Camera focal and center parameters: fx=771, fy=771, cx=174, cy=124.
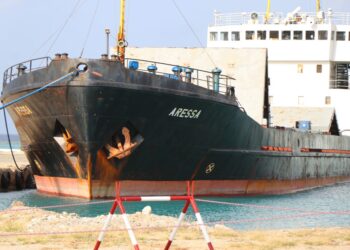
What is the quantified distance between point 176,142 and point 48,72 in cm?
370

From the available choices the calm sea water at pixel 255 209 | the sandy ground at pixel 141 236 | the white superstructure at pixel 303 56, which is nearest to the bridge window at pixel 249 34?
the white superstructure at pixel 303 56

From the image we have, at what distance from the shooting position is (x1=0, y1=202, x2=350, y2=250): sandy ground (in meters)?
11.5

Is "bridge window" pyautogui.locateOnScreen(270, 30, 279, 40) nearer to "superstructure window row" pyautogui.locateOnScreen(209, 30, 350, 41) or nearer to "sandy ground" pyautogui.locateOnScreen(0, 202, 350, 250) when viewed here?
"superstructure window row" pyautogui.locateOnScreen(209, 30, 350, 41)

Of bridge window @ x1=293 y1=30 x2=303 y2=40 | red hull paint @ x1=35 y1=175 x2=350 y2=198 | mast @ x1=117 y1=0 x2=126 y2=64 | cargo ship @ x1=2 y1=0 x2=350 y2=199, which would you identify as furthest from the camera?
bridge window @ x1=293 y1=30 x2=303 y2=40

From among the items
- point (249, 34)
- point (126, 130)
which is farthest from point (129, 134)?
point (249, 34)

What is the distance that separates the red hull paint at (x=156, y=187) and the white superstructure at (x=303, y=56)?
31.1 feet

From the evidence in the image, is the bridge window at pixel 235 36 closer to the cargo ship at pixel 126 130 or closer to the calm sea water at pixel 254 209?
the calm sea water at pixel 254 209

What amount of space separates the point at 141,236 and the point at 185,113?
25.3 feet

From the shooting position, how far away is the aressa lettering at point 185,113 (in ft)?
63.7

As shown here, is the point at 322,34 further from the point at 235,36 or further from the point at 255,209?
the point at 255,209

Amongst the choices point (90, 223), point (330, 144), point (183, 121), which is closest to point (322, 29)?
point (330, 144)

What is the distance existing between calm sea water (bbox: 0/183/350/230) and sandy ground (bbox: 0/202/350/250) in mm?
860

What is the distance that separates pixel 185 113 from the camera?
1972 cm

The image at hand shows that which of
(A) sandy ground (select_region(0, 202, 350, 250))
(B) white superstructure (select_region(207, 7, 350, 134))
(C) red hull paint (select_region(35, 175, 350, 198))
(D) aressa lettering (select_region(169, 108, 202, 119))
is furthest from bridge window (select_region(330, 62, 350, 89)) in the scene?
(A) sandy ground (select_region(0, 202, 350, 250))
